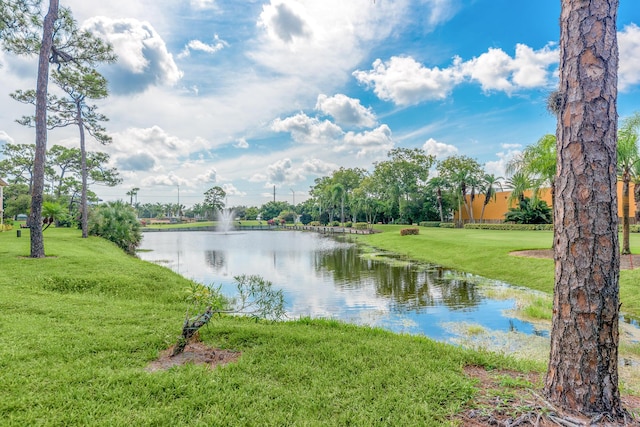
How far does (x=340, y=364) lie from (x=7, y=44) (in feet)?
49.7

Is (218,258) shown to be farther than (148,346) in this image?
Yes

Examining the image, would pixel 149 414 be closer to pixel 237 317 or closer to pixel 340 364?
pixel 340 364

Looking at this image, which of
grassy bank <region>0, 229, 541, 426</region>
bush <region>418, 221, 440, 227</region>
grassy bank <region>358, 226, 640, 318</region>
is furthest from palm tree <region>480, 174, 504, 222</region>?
grassy bank <region>0, 229, 541, 426</region>

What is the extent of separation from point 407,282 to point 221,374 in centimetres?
894

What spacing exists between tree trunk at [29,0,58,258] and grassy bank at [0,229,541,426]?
5715 mm

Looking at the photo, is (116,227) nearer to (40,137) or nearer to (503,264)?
(40,137)

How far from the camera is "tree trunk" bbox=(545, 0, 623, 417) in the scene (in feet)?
8.21

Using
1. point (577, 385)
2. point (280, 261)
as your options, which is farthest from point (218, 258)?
point (577, 385)

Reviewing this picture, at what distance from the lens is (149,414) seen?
262cm

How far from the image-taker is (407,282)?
11.4 metres

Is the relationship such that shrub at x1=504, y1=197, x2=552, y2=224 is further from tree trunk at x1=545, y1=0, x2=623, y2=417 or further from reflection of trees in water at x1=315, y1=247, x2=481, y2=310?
tree trunk at x1=545, y1=0, x2=623, y2=417

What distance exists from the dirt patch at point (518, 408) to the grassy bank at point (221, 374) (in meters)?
0.13

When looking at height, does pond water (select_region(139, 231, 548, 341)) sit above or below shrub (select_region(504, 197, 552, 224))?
below

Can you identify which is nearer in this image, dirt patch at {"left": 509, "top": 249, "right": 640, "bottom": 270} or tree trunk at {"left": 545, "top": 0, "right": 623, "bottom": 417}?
tree trunk at {"left": 545, "top": 0, "right": 623, "bottom": 417}
